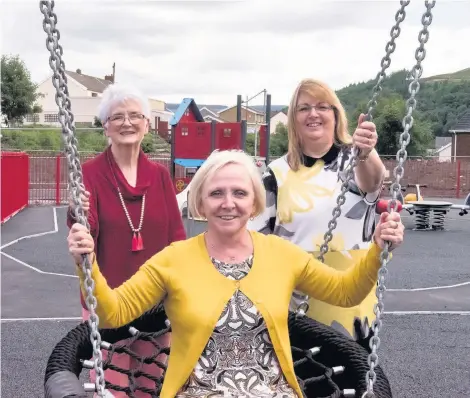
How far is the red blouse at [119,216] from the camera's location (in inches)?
100

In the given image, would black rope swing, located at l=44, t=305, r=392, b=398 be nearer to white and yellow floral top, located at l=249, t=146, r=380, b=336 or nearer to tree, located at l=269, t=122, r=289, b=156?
white and yellow floral top, located at l=249, t=146, r=380, b=336

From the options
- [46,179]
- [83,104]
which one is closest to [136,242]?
[46,179]

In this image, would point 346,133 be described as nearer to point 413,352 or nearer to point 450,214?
point 413,352

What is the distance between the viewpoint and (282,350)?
6.02 ft

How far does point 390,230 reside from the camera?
5.99 ft

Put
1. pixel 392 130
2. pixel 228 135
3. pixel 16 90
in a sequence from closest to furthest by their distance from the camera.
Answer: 1. pixel 228 135
2. pixel 392 130
3. pixel 16 90

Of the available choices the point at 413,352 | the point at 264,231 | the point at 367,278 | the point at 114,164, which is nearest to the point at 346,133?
the point at 264,231

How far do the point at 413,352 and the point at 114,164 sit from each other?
9.35ft

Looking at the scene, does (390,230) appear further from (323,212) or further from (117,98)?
(117,98)

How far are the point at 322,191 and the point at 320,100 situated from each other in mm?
341

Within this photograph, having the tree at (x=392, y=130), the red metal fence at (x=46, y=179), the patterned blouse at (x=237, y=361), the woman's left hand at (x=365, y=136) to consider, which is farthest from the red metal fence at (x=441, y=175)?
the patterned blouse at (x=237, y=361)

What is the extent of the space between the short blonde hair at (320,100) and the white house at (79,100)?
4332 cm

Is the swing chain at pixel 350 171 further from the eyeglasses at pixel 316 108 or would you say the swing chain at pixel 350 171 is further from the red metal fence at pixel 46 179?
the red metal fence at pixel 46 179

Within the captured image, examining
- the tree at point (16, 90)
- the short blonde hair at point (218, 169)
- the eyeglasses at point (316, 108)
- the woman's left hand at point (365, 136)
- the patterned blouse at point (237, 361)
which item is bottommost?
the patterned blouse at point (237, 361)
